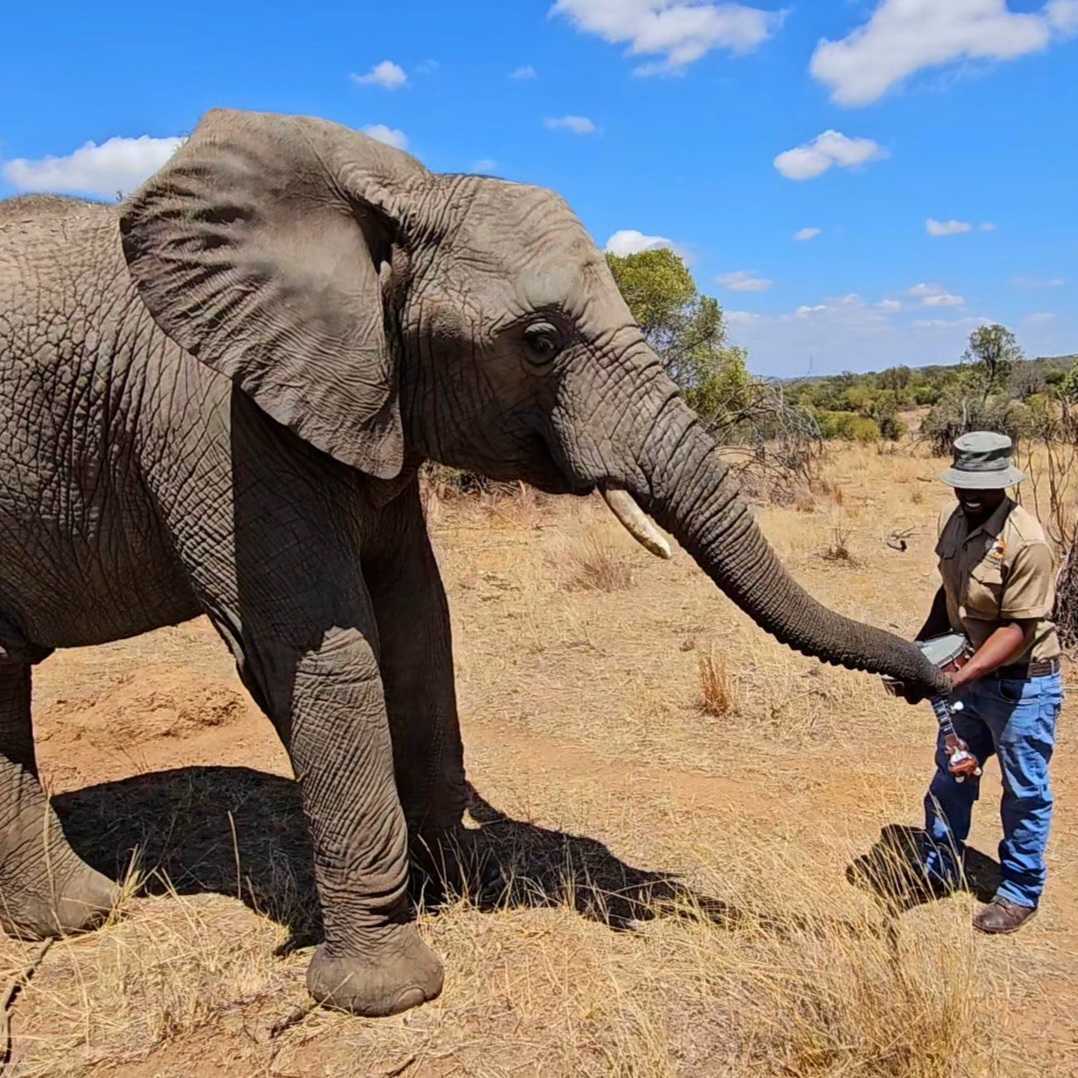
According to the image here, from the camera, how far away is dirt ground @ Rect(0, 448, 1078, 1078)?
10.3 ft

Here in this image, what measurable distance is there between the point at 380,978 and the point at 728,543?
1877 mm

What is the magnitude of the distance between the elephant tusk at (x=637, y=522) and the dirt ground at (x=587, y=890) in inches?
57.7

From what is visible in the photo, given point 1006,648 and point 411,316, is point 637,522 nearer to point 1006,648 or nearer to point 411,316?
point 411,316

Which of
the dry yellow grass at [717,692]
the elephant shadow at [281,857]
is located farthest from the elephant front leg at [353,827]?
the dry yellow grass at [717,692]

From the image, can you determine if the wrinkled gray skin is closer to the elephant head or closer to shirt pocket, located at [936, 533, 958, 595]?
the elephant head

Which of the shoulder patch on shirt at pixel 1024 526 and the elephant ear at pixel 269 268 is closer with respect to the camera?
the elephant ear at pixel 269 268

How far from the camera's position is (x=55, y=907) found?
3990 millimetres

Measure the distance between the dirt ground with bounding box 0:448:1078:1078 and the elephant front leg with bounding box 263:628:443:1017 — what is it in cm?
12

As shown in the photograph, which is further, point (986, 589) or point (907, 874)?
point (907, 874)

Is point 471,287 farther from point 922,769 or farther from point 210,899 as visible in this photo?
point 922,769

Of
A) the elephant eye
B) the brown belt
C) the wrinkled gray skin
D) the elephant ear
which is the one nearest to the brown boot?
the brown belt

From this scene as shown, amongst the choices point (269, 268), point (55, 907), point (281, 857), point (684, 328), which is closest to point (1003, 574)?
point (269, 268)

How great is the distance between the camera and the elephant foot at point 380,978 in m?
3.40

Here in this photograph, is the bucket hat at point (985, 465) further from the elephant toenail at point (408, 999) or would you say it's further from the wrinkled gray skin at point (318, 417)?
the elephant toenail at point (408, 999)
